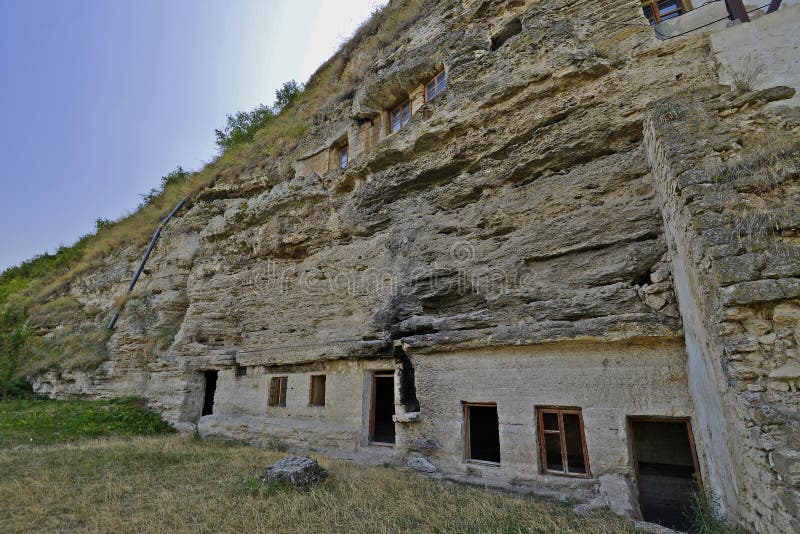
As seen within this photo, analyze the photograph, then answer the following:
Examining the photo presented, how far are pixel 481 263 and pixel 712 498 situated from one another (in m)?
4.83

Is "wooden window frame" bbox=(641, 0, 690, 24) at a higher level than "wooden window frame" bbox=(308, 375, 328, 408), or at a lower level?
higher

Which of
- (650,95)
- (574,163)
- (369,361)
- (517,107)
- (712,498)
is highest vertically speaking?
(517,107)

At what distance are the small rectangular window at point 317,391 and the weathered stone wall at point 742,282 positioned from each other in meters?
7.53

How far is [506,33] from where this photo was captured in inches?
394

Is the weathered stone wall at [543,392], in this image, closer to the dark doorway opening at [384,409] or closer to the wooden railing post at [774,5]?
the dark doorway opening at [384,409]

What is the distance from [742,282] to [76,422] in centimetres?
1583

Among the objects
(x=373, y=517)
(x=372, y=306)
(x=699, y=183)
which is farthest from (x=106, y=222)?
(x=699, y=183)

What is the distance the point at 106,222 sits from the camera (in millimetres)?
27641

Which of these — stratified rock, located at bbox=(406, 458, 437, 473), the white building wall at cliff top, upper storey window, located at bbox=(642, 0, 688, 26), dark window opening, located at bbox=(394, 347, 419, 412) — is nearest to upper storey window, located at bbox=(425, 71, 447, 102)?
upper storey window, located at bbox=(642, 0, 688, 26)

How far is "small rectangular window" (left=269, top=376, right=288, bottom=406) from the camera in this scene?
10281 millimetres

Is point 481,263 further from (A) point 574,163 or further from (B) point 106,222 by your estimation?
(B) point 106,222

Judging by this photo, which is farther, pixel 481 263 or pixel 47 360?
pixel 47 360

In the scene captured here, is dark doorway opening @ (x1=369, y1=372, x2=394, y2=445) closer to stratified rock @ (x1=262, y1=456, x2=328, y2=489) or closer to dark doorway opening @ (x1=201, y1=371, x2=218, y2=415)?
stratified rock @ (x1=262, y1=456, x2=328, y2=489)

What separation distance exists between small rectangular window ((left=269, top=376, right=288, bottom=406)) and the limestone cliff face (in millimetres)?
524
